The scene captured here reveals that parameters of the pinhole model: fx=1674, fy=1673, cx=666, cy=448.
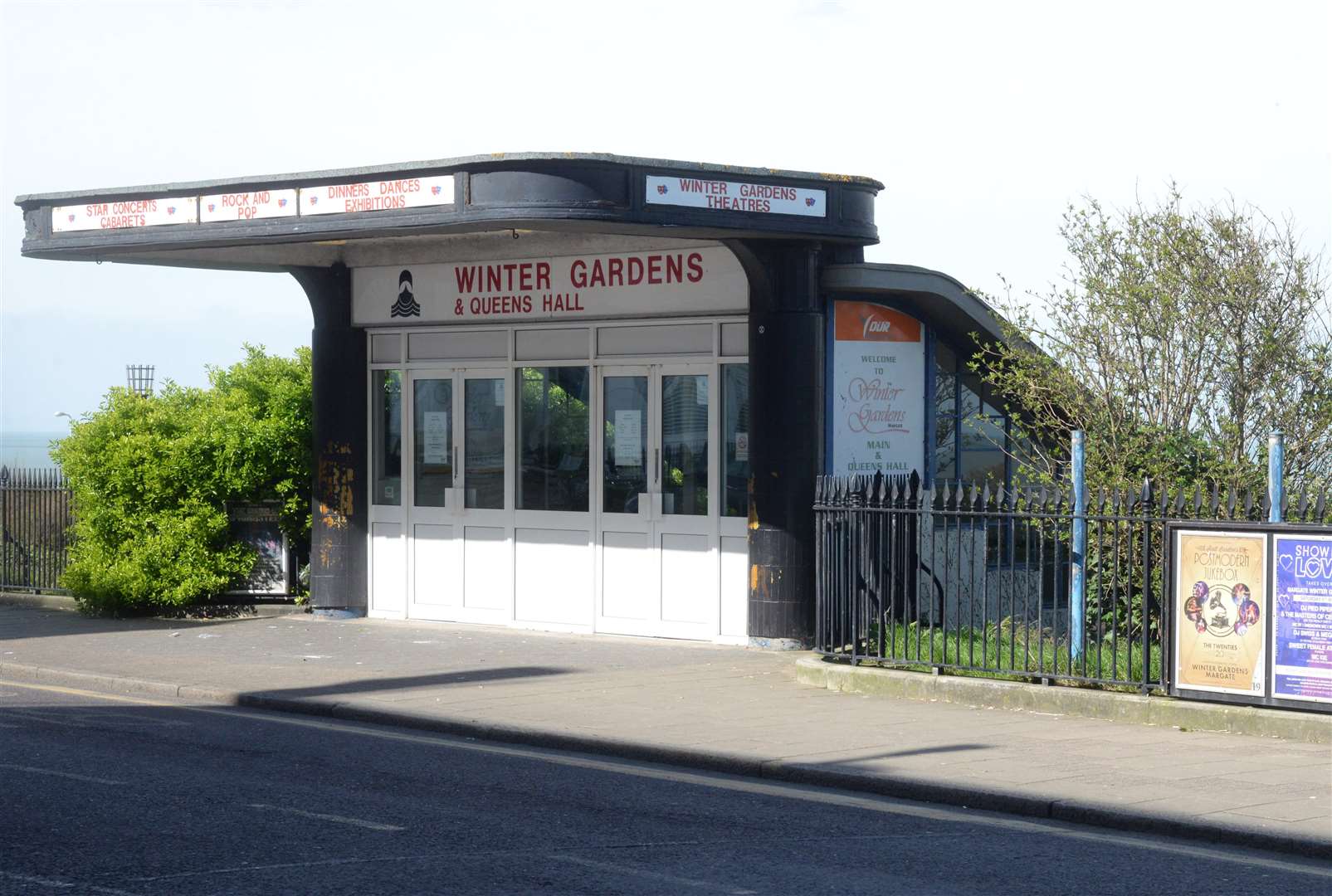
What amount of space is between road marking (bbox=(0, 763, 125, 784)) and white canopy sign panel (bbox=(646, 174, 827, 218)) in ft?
21.7

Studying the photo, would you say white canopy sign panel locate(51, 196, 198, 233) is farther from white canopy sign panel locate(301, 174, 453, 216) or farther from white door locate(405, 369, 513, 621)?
white door locate(405, 369, 513, 621)

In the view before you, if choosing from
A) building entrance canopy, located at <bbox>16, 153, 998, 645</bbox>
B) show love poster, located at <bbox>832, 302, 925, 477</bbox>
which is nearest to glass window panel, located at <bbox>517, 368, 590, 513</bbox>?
building entrance canopy, located at <bbox>16, 153, 998, 645</bbox>

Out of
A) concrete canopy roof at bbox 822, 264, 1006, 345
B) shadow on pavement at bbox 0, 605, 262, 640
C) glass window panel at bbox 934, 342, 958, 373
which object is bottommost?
shadow on pavement at bbox 0, 605, 262, 640

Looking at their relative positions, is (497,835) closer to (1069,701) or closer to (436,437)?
(1069,701)

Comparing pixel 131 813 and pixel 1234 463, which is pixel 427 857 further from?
pixel 1234 463

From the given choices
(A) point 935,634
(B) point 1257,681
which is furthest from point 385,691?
(B) point 1257,681

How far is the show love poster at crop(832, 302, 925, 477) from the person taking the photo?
50.4ft

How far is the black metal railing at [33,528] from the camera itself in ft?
68.1

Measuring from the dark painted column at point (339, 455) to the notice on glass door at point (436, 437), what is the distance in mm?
776

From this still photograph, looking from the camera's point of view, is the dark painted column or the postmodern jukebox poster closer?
the postmodern jukebox poster

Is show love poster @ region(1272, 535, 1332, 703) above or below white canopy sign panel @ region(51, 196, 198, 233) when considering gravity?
below

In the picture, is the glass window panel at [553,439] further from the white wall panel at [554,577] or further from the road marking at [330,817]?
the road marking at [330,817]

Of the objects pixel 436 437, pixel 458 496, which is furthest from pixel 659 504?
pixel 436 437

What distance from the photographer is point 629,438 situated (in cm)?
1628
